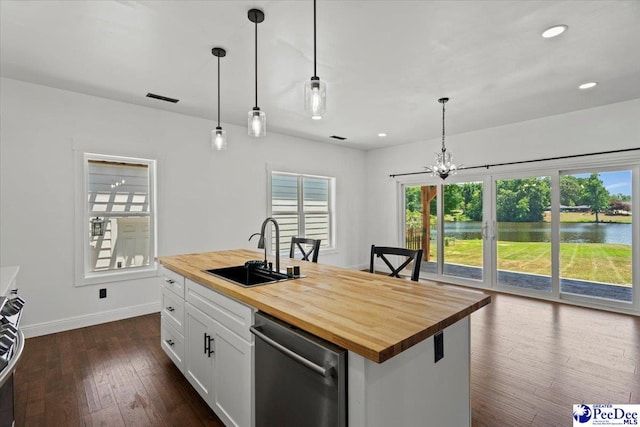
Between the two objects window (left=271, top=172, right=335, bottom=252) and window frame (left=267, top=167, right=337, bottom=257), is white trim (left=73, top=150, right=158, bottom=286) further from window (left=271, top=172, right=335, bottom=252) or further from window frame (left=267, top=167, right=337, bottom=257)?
window (left=271, top=172, right=335, bottom=252)

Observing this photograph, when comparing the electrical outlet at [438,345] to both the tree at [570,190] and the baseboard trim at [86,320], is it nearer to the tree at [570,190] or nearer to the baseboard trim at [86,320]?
the baseboard trim at [86,320]

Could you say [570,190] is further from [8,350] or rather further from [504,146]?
[8,350]

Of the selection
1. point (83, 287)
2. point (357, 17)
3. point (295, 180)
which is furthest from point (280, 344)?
point (295, 180)

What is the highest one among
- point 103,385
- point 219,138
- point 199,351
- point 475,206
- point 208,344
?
point 219,138

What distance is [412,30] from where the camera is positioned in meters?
2.38

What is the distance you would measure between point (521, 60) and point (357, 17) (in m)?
1.71

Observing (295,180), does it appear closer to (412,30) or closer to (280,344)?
(412,30)

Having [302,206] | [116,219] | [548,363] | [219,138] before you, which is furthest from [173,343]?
[302,206]

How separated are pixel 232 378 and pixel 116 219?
316cm

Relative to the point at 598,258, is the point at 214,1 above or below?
above

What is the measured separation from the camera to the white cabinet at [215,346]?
1660 mm

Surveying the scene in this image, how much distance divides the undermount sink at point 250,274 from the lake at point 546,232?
4.46 metres

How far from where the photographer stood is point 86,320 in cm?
362

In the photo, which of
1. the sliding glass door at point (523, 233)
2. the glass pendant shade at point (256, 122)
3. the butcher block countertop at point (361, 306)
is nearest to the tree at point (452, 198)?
the sliding glass door at point (523, 233)
